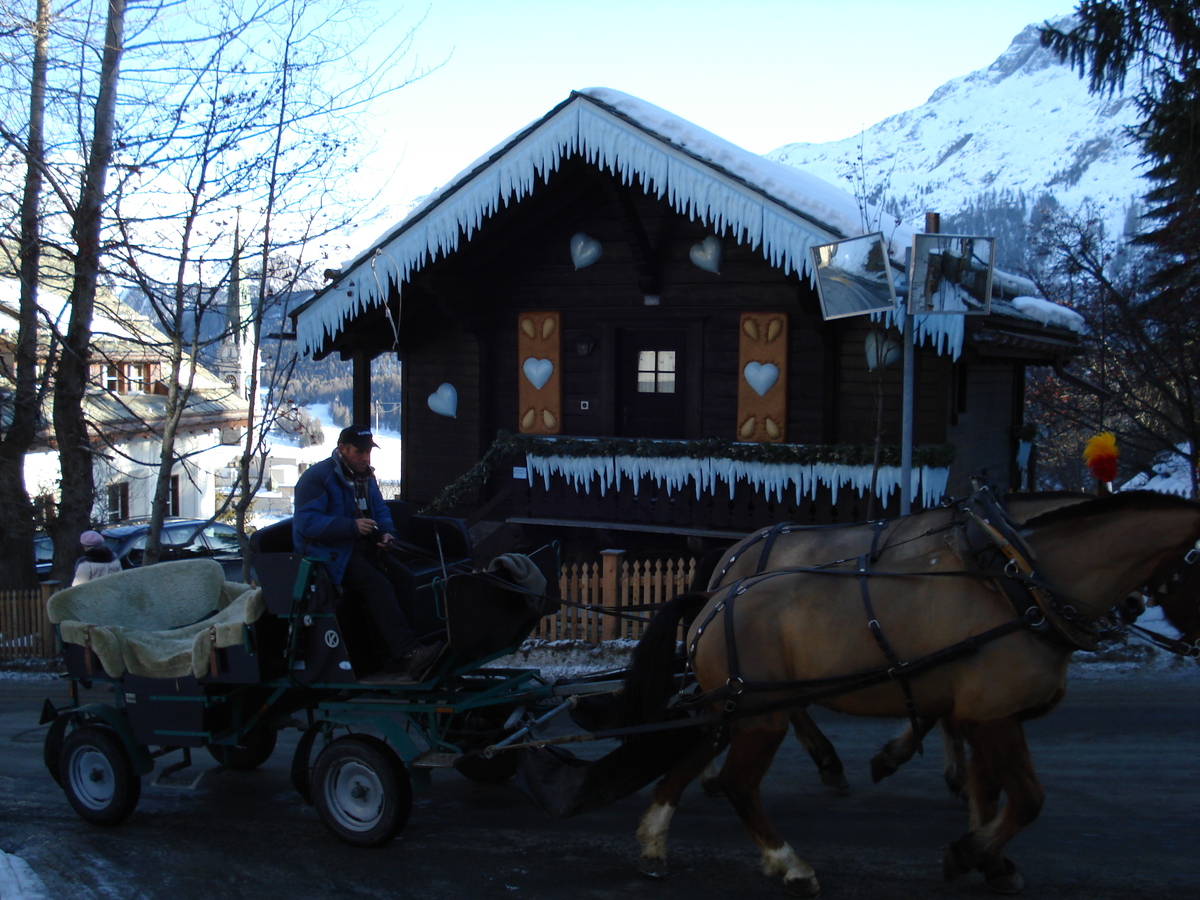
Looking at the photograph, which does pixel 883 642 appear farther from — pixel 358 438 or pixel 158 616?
pixel 158 616

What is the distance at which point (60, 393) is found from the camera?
12.8m

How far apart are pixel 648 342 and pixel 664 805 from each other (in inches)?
376

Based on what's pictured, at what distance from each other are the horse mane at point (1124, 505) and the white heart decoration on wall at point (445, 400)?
11.2 meters

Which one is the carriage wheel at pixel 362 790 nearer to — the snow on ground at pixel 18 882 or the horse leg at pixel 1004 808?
the snow on ground at pixel 18 882

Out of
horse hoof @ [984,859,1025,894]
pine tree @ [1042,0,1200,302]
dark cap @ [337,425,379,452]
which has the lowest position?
horse hoof @ [984,859,1025,894]

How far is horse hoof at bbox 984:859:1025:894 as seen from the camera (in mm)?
4488

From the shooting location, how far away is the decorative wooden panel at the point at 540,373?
13.9 metres

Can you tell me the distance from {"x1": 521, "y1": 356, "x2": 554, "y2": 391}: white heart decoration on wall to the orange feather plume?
966 centimetres

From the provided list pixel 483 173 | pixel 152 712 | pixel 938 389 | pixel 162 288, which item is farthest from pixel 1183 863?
pixel 162 288

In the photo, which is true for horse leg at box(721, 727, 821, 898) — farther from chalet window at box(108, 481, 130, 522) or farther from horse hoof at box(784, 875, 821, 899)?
chalet window at box(108, 481, 130, 522)

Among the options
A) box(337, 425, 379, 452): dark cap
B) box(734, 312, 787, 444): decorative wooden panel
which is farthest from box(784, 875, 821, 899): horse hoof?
box(734, 312, 787, 444): decorative wooden panel

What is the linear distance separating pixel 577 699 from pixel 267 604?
1862 millimetres

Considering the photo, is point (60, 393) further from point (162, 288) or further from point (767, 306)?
point (767, 306)

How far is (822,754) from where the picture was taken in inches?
232
